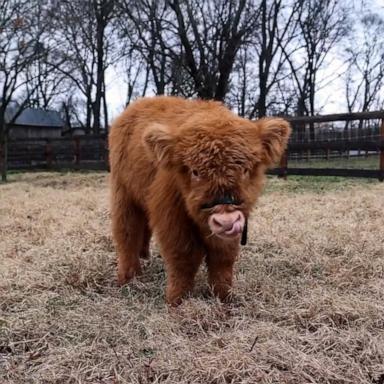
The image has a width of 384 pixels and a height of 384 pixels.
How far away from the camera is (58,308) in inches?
131

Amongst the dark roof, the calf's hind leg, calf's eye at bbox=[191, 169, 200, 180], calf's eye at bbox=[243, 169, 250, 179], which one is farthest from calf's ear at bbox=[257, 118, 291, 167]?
the dark roof

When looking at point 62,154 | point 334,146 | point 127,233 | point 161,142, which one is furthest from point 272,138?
point 62,154

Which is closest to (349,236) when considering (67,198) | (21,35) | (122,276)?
(122,276)

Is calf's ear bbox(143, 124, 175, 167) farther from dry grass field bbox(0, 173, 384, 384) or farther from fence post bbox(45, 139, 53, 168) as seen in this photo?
fence post bbox(45, 139, 53, 168)

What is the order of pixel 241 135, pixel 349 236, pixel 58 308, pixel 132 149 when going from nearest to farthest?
pixel 241 135 < pixel 58 308 < pixel 132 149 < pixel 349 236

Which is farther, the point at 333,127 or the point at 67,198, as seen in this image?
the point at 333,127

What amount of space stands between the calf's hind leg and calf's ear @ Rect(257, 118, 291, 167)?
132 centimetres

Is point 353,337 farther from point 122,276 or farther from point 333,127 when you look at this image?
point 333,127

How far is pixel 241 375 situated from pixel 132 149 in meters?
1.99

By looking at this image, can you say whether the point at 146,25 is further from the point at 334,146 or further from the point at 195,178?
the point at 195,178

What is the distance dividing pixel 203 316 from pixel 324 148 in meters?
10.2

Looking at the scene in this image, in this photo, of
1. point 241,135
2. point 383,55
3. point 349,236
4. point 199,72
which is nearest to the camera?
point 241,135

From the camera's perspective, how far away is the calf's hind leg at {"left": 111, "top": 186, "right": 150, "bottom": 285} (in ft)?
13.0

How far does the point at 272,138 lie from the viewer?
119 inches
